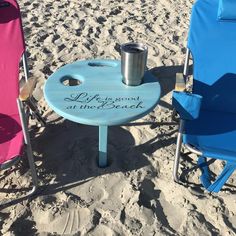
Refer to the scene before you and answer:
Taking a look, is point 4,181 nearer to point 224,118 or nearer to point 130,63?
point 130,63

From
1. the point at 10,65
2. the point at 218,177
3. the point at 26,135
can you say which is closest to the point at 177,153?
the point at 218,177

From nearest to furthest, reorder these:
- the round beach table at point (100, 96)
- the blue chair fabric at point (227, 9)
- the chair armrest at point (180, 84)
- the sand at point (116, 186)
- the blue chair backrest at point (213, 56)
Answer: the round beach table at point (100, 96) → the chair armrest at point (180, 84) → the sand at point (116, 186) → the blue chair fabric at point (227, 9) → the blue chair backrest at point (213, 56)

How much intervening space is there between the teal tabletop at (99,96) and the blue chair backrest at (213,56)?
45 cm

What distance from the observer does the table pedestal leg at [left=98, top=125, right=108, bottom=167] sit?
2.63m

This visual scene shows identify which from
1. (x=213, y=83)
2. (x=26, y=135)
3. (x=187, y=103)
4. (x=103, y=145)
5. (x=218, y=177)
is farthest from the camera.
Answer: (x=213, y=83)

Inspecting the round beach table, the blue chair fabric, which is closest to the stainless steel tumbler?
the round beach table

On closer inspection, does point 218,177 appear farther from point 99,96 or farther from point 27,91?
point 27,91

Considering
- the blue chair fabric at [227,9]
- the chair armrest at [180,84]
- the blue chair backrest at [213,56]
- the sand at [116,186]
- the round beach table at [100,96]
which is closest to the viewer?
the round beach table at [100,96]

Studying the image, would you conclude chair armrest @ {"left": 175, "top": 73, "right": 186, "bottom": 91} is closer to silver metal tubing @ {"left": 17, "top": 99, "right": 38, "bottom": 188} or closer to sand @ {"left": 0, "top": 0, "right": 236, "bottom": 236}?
sand @ {"left": 0, "top": 0, "right": 236, "bottom": 236}

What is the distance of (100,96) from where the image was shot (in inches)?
95.7

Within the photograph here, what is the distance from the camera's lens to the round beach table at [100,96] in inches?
89.2

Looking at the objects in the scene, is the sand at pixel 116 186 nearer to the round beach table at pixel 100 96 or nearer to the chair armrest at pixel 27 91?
the round beach table at pixel 100 96

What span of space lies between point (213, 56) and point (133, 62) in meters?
0.76

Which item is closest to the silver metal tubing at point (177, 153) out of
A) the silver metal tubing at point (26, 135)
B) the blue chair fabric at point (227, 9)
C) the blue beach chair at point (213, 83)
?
the blue beach chair at point (213, 83)
